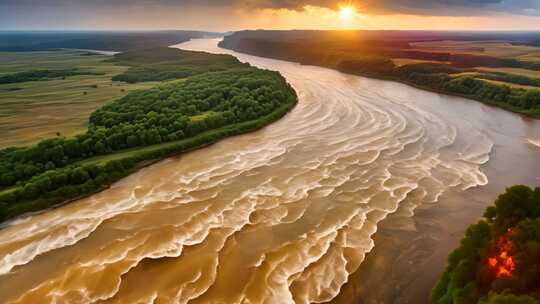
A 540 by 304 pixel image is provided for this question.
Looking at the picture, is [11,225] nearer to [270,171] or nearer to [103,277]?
[103,277]

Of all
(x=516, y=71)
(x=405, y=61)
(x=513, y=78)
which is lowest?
(x=513, y=78)

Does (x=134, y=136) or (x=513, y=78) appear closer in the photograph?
(x=134, y=136)

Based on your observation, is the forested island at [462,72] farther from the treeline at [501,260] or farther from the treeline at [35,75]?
the treeline at [35,75]

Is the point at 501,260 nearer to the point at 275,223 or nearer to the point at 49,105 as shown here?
the point at 275,223

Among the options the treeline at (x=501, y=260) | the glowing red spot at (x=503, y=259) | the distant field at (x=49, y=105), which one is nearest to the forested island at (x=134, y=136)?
the distant field at (x=49, y=105)

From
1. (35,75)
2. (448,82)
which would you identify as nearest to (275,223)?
(448,82)
